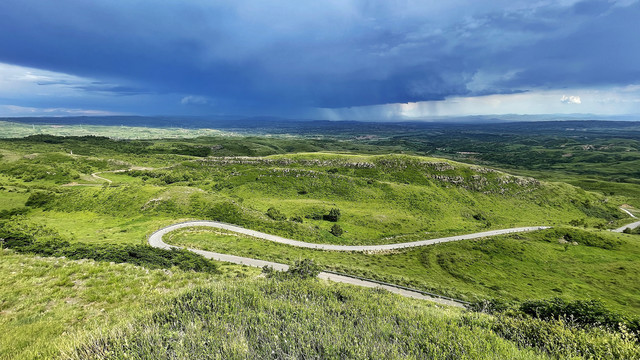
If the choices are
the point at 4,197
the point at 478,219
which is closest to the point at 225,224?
the point at 4,197

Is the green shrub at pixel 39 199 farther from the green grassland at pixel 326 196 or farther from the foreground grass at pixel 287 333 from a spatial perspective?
the foreground grass at pixel 287 333

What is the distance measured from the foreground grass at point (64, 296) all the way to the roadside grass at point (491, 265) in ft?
55.5

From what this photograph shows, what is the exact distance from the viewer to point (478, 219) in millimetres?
78500

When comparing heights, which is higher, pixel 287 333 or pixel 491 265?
pixel 287 333

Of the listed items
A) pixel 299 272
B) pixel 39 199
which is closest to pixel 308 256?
pixel 299 272

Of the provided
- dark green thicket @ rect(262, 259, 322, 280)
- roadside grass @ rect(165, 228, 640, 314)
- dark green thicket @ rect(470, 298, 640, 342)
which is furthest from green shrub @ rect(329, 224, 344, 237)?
dark green thicket @ rect(470, 298, 640, 342)

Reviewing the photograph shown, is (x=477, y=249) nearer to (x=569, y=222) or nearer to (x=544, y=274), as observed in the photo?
(x=544, y=274)

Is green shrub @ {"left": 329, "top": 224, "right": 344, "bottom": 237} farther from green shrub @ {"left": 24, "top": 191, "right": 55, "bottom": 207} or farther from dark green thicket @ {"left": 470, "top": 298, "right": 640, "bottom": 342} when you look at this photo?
green shrub @ {"left": 24, "top": 191, "right": 55, "bottom": 207}

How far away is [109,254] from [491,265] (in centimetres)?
5860

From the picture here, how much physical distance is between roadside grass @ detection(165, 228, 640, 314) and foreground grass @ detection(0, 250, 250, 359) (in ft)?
55.5

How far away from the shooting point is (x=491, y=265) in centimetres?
4547

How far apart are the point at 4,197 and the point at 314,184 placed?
82.3 metres

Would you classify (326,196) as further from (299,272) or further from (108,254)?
(108,254)

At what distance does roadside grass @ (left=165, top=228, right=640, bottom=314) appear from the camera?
3494cm
